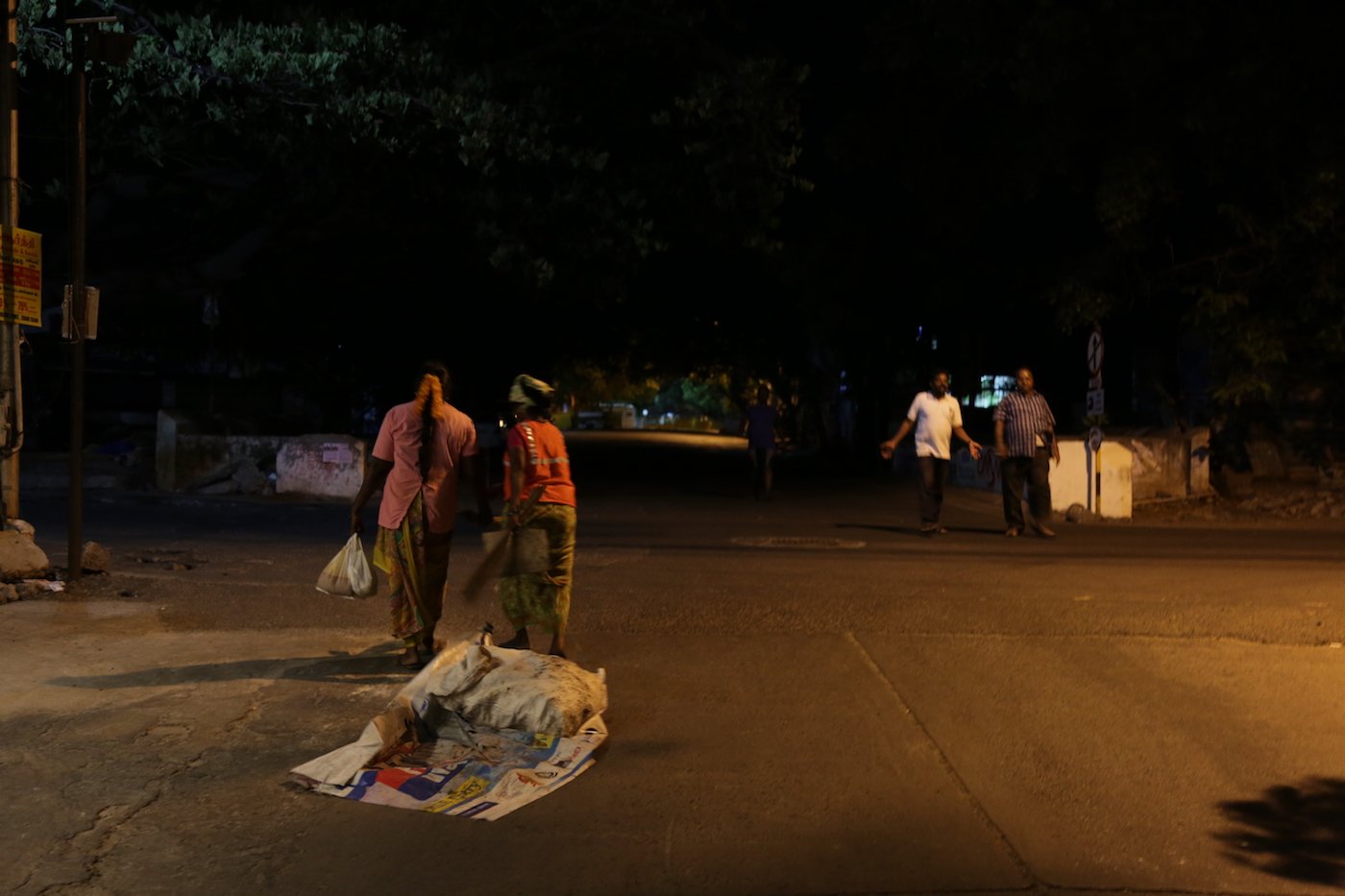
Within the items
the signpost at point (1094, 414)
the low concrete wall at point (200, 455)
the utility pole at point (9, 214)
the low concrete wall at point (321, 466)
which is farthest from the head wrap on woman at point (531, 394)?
the low concrete wall at point (200, 455)

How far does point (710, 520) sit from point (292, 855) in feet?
37.8

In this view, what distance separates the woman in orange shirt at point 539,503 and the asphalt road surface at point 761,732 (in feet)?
1.98

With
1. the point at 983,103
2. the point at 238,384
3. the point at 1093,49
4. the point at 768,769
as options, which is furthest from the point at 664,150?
the point at 238,384

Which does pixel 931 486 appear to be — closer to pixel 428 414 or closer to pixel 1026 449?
pixel 1026 449

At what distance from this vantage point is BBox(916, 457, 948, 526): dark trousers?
1409 cm

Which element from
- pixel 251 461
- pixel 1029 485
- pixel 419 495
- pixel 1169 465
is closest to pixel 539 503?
pixel 419 495

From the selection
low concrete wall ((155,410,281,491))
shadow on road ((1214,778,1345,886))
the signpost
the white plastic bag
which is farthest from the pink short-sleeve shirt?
low concrete wall ((155,410,281,491))

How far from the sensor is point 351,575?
732 centimetres

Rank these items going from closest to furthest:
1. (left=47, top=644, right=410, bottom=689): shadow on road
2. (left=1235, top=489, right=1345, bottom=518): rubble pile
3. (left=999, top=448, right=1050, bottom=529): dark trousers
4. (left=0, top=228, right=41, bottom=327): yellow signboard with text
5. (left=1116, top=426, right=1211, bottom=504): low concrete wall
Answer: (left=47, top=644, right=410, bottom=689): shadow on road, (left=0, top=228, right=41, bottom=327): yellow signboard with text, (left=999, top=448, right=1050, bottom=529): dark trousers, (left=1235, top=489, right=1345, bottom=518): rubble pile, (left=1116, top=426, right=1211, bottom=504): low concrete wall

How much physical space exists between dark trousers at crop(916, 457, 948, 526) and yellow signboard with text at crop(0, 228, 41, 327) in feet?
29.1

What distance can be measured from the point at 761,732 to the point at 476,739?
1.39 m

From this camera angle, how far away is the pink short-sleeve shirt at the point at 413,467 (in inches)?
287

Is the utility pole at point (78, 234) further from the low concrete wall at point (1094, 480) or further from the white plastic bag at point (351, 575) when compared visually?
the low concrete wall at point (1094, 480)

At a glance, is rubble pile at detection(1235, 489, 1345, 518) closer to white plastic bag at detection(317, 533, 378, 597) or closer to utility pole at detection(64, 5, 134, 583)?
white plastic bag at detection(317, 533, 378, 597)
